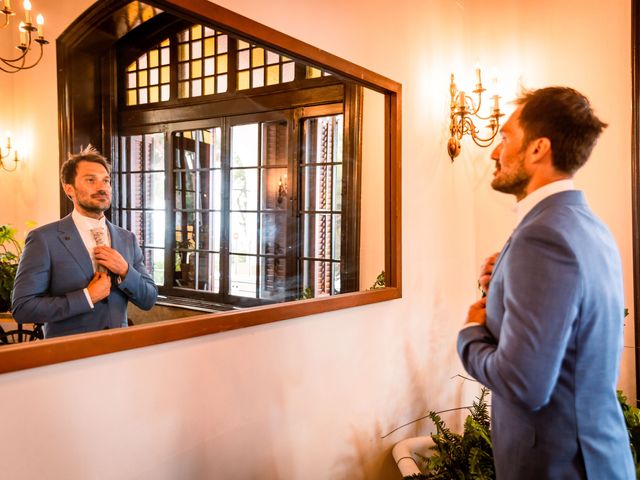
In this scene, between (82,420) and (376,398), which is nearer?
(82,420)

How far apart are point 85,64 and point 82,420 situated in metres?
0.88

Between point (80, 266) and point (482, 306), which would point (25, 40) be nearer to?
point (80, 266)

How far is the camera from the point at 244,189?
72.0 inches

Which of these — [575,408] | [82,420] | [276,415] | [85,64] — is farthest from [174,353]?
[575,408]

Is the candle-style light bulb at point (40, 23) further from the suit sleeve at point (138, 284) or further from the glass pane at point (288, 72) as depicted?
the glass pane at point (288, 72)

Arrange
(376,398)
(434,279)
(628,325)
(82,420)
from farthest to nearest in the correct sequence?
(434,279) → (628,325) → (376,398) → (82,420)

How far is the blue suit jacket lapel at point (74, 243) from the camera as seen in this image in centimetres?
118

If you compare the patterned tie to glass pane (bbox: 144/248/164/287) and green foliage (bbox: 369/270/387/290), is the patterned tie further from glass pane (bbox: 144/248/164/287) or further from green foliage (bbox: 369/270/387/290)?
green foliage (bbox: 369/270/387/290)

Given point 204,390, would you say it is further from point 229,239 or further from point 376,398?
point 376,398

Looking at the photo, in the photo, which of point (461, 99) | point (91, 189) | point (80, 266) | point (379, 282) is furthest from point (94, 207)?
point (461, 99)

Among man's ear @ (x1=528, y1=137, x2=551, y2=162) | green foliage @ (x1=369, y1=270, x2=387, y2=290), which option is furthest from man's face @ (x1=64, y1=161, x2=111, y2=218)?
green foliage @ (x1=369, y1=270, x2=387, y2=290)

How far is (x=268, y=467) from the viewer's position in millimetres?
1629

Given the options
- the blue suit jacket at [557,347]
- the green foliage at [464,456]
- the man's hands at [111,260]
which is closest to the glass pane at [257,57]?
the man's hands at [111,260]

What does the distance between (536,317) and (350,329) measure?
103cm
